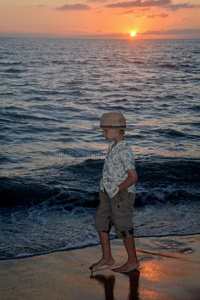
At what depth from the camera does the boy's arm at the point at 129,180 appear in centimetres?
374

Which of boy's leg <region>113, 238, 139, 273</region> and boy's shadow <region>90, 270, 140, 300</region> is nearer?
boy's shadow <region>90, 270, 140, 300</region>

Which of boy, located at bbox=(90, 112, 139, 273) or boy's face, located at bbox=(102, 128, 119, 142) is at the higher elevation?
boy's face, located at bbox=(102, 128, 119, 142)

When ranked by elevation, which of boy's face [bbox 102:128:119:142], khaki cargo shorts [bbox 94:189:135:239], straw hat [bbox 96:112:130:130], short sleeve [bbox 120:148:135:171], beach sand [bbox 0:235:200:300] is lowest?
beach sand [bbox 0:235:200:300]

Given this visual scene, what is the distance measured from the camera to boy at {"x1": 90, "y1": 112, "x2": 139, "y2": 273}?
3.86 metres

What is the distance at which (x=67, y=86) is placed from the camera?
86.6ft

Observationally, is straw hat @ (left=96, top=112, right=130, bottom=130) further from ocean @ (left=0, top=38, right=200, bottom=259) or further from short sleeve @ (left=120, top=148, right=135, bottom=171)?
ocean @ (left=0, top=38, right=200, bottom=259)

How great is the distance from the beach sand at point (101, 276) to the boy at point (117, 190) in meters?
0.20

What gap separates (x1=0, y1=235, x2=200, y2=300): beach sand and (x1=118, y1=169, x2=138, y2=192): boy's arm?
87 cm

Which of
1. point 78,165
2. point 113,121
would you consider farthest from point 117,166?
point 78,165

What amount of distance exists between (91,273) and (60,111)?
1438 cm

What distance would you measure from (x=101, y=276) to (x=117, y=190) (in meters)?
0.85

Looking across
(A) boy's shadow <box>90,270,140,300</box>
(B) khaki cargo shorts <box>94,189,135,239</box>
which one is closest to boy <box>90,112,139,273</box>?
(B) khaki cargo shorts <box>94,189,135,239</box>

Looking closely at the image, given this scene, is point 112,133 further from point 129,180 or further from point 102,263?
point 102,263

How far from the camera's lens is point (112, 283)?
3.72 metres
